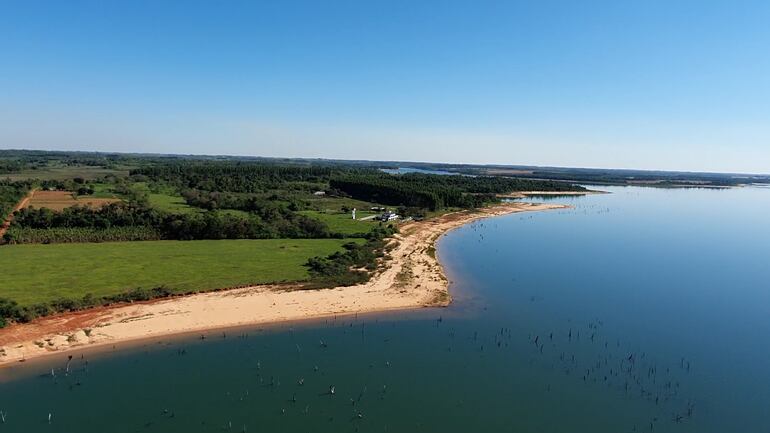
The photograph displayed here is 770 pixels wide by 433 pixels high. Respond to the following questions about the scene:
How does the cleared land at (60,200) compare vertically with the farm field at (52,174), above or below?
below

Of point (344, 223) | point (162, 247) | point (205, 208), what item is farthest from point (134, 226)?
point (344, 223)

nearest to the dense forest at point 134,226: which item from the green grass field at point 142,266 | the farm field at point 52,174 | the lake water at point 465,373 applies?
the green grass field at point 142,266

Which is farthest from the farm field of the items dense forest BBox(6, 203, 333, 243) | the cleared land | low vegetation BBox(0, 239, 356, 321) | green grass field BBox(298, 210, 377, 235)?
low vegetation BBox(0, 239, 356, 321)

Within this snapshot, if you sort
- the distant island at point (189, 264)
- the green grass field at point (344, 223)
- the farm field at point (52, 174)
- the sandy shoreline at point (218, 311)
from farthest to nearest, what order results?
the farm field at point (52, 174)
the green grass field at point (344, 223)
the distant island at point (189, 264)
the sandy shoreline at point (218, 311)

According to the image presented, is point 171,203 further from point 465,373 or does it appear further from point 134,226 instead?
point 465,373

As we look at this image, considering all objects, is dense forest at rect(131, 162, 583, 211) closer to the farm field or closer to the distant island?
the distant island

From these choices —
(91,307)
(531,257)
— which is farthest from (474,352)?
(531,257)

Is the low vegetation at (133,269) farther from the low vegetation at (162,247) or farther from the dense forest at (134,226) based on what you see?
the dense forest at (134,226)
